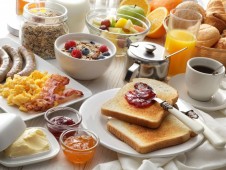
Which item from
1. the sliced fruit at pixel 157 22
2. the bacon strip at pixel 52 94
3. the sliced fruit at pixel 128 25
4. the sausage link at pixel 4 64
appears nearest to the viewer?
the bacon strip at pixel 52 94

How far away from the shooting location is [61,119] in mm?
1331

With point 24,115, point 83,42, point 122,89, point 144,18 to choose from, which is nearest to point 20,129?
point 24,115

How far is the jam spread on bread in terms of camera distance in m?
1.39

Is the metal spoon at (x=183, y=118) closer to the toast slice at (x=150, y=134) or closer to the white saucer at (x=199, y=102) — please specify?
the toast slice at (x=150, y=134)

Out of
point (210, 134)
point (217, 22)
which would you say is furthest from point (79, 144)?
point (217, 22)

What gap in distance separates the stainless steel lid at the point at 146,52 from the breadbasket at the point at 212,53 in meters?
0.16

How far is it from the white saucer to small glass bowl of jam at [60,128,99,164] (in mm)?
444

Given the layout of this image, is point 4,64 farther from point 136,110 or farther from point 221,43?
point 221,43

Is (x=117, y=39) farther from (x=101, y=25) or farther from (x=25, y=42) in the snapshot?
(x=25, y=42)

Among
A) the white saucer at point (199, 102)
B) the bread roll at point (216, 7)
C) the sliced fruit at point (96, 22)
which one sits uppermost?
the bread roll at point (216, 7)

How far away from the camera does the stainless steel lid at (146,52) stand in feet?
5.18

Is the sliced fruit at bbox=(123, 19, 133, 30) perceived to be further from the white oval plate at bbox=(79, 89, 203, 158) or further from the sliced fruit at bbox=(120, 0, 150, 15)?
the white oval plate at bbox=(79, 89, 203, 158)

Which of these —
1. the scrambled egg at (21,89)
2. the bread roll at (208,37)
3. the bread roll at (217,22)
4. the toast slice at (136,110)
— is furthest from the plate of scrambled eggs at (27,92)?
the bread roll at (217,22)

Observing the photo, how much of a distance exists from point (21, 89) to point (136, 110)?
1.11 feet
